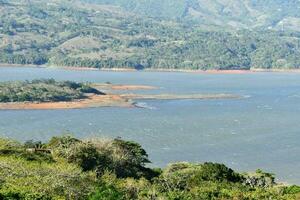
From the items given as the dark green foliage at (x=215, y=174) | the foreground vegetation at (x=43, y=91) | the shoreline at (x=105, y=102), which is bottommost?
the shoreline at (x=105, y=102)

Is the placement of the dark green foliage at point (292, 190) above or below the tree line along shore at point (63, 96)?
above

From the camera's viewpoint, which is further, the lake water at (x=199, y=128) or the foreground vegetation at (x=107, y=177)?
the lake water at (x=199, y=128)

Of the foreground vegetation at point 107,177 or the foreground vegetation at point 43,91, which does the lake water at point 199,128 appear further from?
the foreground vegetation at point 107,177

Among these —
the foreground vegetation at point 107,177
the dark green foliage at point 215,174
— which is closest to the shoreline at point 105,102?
the foreground vegetation at point 107,177

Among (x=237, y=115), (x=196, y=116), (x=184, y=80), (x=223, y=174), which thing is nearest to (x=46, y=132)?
(x=196, y=116)

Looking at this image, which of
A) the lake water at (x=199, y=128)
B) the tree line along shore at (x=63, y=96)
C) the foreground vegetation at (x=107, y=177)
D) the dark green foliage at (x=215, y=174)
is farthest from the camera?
the tree line along shore at (x=63, y=96)

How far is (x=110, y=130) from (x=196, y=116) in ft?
72.7

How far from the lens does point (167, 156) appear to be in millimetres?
72938

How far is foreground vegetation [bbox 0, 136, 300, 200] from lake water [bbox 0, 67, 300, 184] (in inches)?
654

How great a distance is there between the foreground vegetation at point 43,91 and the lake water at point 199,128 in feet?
38.5

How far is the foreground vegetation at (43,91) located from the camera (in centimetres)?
12744

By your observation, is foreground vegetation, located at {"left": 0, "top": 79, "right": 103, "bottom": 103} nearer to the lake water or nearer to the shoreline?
the shoreline

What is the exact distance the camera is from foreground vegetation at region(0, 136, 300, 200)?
32562 mm

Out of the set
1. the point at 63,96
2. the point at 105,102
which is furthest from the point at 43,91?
the point at 105,102
